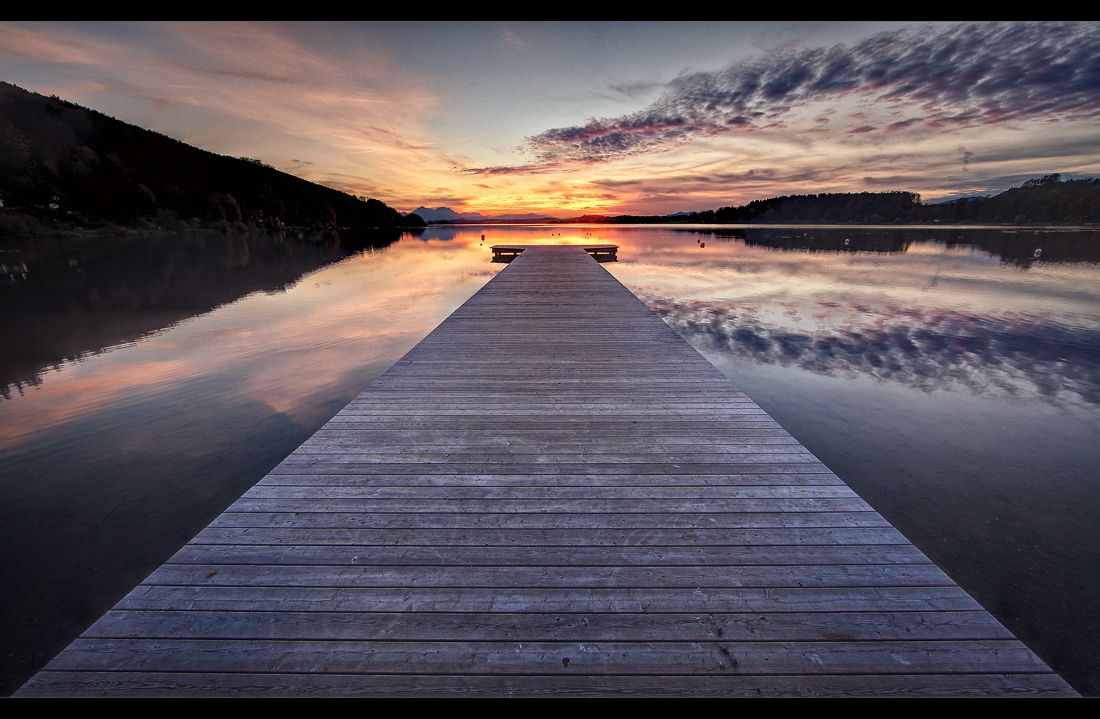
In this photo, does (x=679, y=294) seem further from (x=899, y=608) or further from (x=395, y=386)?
(x=899, y=608)

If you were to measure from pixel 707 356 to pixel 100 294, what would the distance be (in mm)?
23546

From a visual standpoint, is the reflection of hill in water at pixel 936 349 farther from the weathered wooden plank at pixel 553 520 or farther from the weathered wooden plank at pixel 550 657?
the weathered wooden plank at pixel 550 657

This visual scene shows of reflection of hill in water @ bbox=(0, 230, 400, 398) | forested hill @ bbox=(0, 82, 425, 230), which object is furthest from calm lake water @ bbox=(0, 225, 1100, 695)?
forested hill @ bbox=(0, 82, 425, 230)

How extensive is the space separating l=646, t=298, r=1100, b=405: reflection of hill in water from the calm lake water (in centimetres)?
7

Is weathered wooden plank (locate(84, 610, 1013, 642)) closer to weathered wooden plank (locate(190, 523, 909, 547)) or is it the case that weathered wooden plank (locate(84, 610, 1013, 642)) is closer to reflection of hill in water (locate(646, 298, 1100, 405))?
weathered wooden plank (locate(190, 523, 909, 547))

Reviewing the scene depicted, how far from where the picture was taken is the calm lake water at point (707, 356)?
3.66 meters

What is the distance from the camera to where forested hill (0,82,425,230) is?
54.6 m

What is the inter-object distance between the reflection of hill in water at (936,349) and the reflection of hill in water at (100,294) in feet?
52.3

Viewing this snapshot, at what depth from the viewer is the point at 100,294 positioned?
16.6 meters

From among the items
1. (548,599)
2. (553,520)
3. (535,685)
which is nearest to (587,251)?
(553,520)

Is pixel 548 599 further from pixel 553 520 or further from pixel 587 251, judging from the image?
pixel 587 251

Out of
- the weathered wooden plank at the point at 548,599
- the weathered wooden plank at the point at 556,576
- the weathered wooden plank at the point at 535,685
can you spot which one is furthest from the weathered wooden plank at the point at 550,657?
the weathered wooden plank at the point at 556,576
